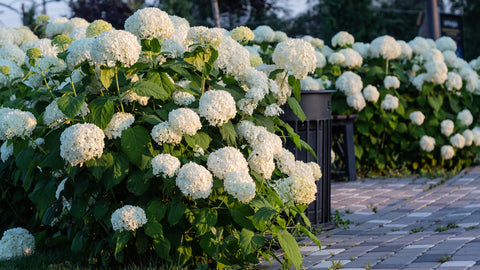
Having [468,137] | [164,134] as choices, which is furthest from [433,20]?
[164,134]

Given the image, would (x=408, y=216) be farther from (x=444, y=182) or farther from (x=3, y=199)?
(x=3, y=199)

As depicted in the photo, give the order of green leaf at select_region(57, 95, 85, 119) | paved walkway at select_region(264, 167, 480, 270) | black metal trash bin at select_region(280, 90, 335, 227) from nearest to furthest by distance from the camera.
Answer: green leaf at select_region(57, 95, 85, 119)
paved walkway at select_region(264, 167, 480, 270)
black metal trash bin at select_region(280, 90, 335, 227)

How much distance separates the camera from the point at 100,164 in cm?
323

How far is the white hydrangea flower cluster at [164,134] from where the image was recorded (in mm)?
3219

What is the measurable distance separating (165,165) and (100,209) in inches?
20.8

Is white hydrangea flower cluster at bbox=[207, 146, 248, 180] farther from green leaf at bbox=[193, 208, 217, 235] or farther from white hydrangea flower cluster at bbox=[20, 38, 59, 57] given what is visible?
white hydrangea flower cluster at bbox=[20, 38, 59, 57]

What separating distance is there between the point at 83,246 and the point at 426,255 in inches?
84.3

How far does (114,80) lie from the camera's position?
3.40m

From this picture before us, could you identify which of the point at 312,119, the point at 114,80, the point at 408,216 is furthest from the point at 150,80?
the point at 408,216

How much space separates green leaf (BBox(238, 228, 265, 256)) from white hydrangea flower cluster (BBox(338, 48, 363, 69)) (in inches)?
198

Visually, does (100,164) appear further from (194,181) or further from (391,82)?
(391,82)

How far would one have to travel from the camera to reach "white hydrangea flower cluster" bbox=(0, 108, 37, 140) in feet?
11.5

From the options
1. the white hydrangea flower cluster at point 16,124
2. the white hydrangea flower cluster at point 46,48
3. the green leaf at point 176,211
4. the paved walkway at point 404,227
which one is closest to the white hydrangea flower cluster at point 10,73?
the white hydrangea flower cluster at point 46,48

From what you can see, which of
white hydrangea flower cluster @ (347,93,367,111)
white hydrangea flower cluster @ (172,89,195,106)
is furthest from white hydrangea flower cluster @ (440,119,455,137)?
white hydrangea flower cluster @ (172,89,195,106)
